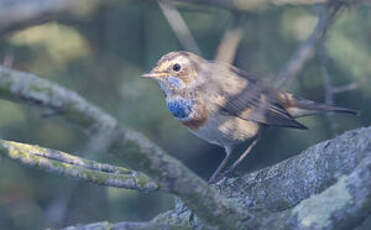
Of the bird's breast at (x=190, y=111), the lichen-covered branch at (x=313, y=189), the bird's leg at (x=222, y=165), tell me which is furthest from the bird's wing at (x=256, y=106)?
the lichen-covered branch at (x=313, y=189)

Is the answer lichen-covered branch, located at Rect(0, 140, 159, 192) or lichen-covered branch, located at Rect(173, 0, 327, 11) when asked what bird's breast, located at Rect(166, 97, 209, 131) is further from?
lichen-covered branch, located at Rect(0, 140, 159, 192)

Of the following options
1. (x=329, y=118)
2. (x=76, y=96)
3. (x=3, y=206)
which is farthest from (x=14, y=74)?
(x=3, y=206)

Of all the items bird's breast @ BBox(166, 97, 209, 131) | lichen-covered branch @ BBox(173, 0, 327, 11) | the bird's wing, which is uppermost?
lichen-covered branch @ BBox(173, 0, 327, 11)

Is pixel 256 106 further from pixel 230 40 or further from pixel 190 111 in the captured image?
pixel 230 40

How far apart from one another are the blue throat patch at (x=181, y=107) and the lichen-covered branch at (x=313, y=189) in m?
0.72

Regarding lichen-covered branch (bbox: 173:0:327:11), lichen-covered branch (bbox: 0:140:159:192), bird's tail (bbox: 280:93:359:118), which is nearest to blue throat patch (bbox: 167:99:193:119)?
bird's tail (bbox: 280:93:359:118)

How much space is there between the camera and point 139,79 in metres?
5.85

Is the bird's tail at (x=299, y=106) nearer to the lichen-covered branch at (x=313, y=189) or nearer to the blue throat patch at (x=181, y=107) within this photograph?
the blue throat patch at (x=181, y=107)

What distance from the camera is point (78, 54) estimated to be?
600 cm

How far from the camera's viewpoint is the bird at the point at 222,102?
16.3ft

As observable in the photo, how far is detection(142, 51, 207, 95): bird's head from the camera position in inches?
195

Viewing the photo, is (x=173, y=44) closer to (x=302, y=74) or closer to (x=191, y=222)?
(x=302, y=74)

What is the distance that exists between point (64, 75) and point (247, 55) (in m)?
1.75

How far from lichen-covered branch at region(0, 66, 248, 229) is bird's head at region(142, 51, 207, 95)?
218 centimetres
